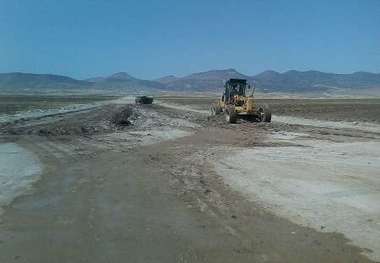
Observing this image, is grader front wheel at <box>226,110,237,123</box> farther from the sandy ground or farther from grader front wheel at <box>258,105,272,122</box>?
the sandy ground

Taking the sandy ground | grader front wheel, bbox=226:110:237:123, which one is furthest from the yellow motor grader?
the sandy ground

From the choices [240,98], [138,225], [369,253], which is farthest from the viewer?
[240,98]

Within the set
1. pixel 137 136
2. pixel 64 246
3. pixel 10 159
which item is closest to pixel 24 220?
pixel 64 246

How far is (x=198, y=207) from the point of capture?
32.0 feet

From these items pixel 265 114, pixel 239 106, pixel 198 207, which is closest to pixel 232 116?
pixel 265 114

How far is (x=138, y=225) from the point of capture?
28.1 feet

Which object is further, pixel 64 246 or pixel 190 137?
pixel 190 137

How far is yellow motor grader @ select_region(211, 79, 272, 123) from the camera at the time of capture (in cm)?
3338

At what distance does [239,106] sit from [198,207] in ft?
84.6

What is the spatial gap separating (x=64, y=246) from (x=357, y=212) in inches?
191

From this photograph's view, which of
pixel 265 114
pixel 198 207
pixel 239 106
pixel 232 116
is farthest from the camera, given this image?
pixel 239 106

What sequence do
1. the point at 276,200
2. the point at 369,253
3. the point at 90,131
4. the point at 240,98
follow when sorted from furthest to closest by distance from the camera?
the point at 240,98 < the point at 90,131 < the point at 276,200 < the point at 369,253

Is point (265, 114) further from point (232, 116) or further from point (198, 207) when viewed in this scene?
point (198, 207)

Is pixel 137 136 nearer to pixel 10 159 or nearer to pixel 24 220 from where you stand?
pixel 10 159
